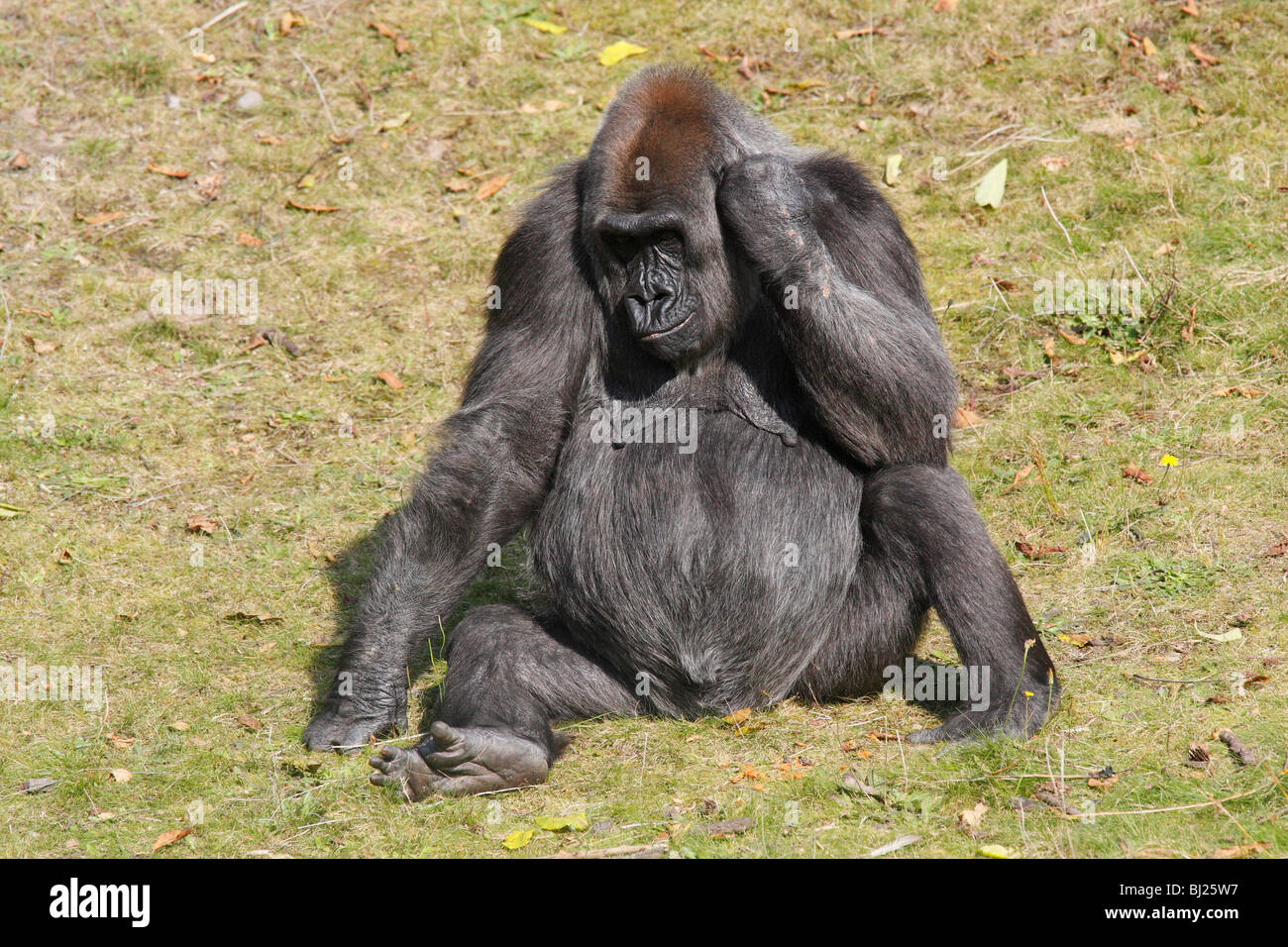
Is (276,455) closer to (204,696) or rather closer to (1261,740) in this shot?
(204,696)

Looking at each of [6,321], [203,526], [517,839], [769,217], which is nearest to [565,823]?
[517,839]

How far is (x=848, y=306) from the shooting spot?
229 inches

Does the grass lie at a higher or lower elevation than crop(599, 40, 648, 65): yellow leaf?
lower

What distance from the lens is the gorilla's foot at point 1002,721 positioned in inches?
219

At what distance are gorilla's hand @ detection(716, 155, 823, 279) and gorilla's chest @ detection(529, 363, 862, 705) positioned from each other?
743 millimetres

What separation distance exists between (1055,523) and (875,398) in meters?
2.10

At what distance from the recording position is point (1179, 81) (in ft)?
34.6

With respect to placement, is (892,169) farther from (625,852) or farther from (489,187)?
(625,852)

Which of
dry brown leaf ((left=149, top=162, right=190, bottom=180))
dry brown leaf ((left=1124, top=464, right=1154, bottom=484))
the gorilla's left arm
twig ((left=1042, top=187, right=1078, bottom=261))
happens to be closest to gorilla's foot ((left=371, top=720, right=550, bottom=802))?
the gorilla's left arm

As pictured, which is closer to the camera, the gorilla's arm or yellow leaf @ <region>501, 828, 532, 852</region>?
yellow leaf @ <region>501, 828, 532, 852</region>

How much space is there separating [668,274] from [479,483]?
129 cm

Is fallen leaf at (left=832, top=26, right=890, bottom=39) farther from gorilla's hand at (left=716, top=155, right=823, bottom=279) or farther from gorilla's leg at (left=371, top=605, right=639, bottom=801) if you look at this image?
gorilla's leg at (left=371, top=605, right=639, bottom=801)

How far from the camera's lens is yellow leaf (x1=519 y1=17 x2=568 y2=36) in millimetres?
11930

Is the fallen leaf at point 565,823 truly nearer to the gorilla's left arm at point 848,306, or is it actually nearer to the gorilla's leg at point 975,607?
A: the gorilla's leg at point 975,607
